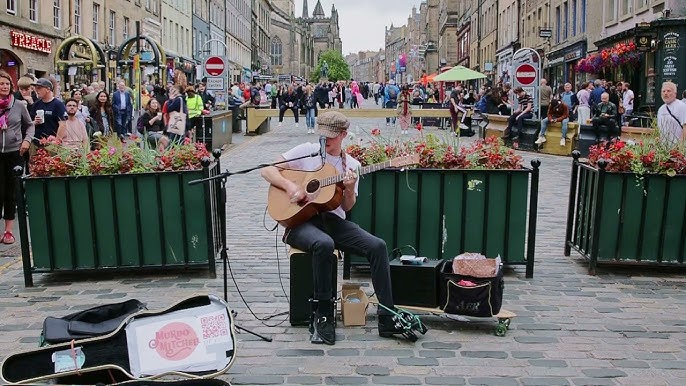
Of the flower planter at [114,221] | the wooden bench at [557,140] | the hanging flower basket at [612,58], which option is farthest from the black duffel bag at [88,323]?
the hanging flower basket at [612,58]

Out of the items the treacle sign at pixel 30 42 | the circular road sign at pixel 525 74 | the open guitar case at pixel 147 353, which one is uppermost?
the treacle sign at pixel 30 42

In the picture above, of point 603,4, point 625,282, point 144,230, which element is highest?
point 603,4

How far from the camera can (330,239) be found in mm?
6023

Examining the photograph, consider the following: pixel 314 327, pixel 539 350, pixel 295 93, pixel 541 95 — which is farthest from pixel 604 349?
pixel 295 93

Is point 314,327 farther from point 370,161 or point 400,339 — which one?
point 370,161

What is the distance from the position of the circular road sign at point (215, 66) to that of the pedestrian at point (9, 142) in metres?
15.6

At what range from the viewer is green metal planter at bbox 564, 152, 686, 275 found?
302 inches

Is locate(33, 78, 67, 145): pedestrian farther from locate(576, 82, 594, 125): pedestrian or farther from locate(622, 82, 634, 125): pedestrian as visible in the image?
locate(622, 82, 634, 125): pedestrian

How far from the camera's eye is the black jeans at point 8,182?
9.80 meters

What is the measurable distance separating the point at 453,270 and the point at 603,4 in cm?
2981

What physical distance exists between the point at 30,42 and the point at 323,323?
25031 millimetres

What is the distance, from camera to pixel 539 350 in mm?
5754

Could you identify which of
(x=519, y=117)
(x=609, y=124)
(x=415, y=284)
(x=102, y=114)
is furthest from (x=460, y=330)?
(x=519, y=117)

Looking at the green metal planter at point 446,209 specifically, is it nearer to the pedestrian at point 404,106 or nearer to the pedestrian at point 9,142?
the pedestrian at point 9,142
